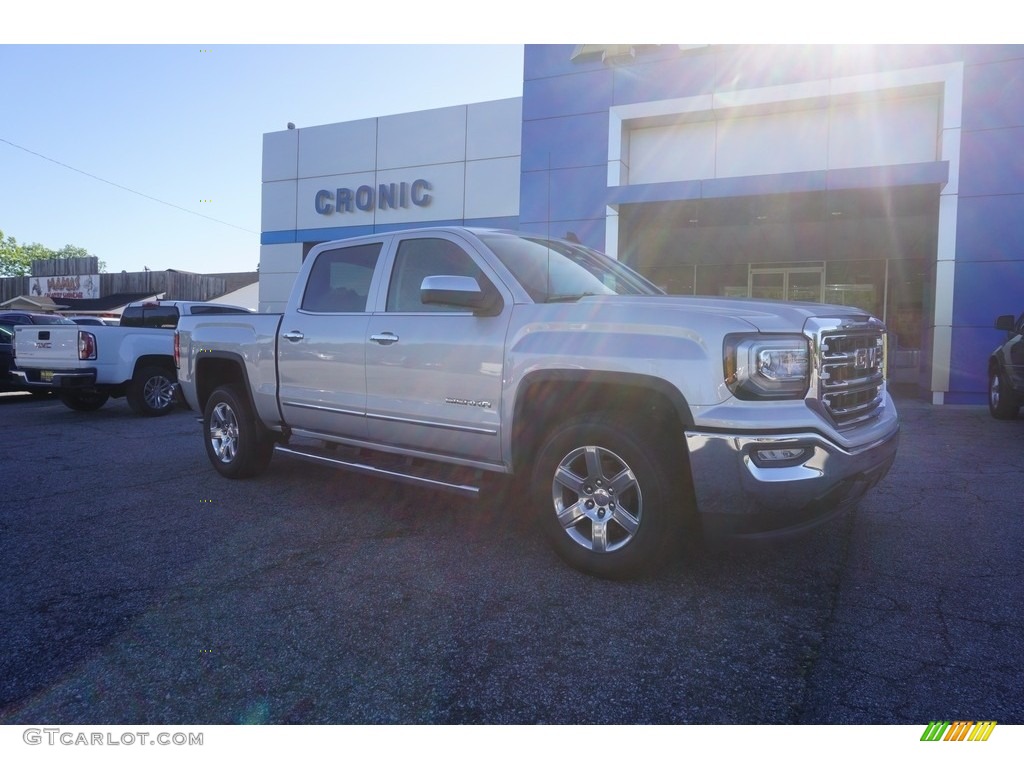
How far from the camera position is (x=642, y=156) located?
50.8 feet

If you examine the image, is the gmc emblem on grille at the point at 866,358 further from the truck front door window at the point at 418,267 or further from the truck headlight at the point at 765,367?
the truck front door window at the point at 418,267

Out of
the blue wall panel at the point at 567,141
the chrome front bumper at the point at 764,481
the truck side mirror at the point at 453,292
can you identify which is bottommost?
the chrome front bumper at the point at 764,481

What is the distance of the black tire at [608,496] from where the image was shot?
11.3 ft

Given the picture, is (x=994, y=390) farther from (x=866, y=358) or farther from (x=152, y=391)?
(x=152, y=391)

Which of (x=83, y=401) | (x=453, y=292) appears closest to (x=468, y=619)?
(x=453, y=292)

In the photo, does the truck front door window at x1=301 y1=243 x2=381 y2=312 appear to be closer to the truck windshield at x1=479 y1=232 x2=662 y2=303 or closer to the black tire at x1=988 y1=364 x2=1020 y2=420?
the truck windshield at x1=479 y1=232 x2=662 y2=303

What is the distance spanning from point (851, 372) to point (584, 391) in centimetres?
135

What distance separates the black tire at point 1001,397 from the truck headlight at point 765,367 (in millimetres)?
7943

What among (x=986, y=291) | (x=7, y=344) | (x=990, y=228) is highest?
(x=990, y=228)

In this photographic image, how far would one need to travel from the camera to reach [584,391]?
3750 millimetres

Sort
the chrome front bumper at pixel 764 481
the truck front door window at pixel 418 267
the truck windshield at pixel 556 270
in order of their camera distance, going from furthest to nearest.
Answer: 1. the truck front door window at pixel 418 267
2. the truck windshield at pixel 556 270
3. the chrome front bumper at pixel 764 481
